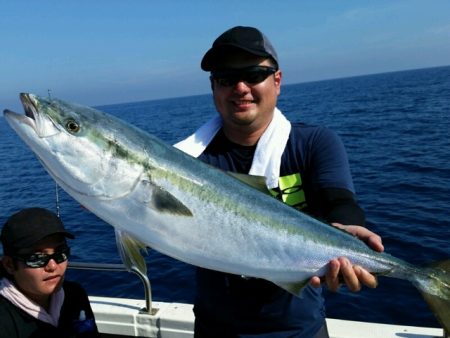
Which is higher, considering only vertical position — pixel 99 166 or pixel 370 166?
pixel 99 166

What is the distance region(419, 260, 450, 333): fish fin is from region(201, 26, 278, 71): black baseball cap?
2106 mm

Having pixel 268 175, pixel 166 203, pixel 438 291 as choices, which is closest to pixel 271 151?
pixel 268 175

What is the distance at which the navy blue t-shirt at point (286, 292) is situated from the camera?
3359mm

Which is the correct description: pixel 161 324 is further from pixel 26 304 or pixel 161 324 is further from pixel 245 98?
pixel 245 98

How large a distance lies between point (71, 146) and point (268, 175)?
Result: 1534mm

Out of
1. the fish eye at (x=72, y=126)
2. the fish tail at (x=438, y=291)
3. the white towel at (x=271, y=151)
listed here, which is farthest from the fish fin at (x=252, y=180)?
the fish tail at (x=438, y=291)

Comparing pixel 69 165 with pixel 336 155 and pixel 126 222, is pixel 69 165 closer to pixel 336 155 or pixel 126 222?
pixel 126 222

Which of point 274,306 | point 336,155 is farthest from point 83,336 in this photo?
point 336,155

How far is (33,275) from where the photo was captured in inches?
154

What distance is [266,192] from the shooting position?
11.0 feet

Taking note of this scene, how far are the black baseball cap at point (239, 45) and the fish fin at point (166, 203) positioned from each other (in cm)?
114

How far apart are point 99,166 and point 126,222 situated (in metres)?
0.43

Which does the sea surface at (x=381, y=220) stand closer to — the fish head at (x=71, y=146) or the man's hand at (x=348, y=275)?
the man's hand at (x=348, y=275)

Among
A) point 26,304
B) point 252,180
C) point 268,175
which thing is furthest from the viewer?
point 26,304
